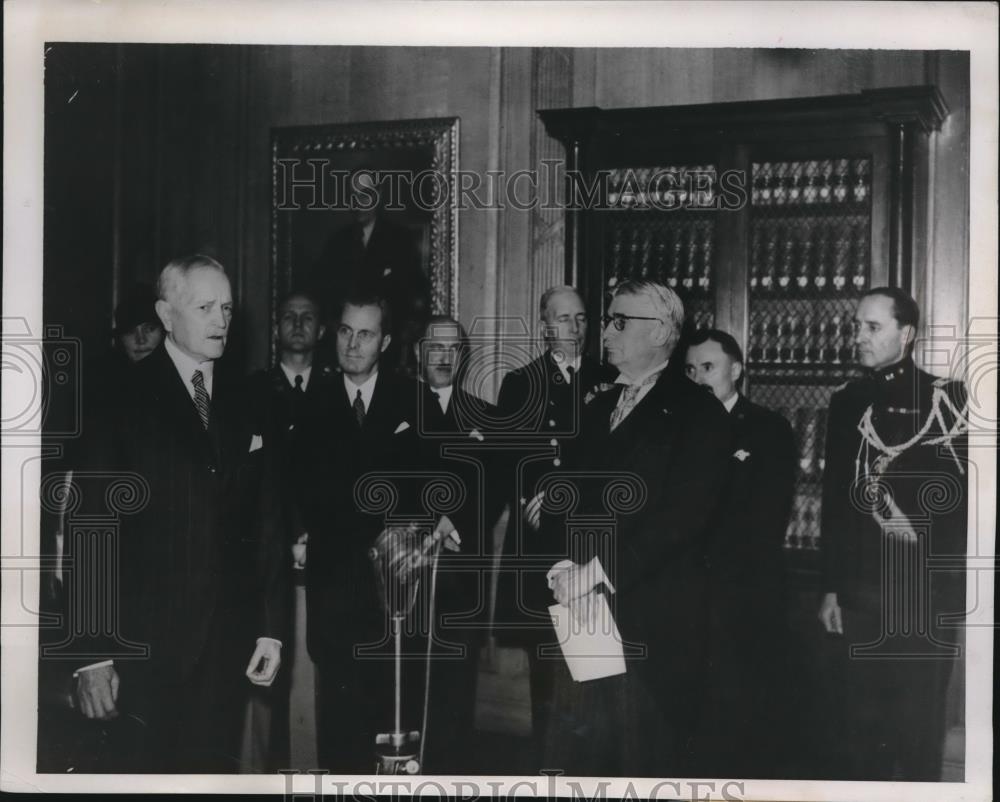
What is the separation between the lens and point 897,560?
3.11 meters

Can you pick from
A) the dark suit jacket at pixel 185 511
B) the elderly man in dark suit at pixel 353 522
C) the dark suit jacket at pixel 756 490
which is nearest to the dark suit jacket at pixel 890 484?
the dark suit jacket at pixel 756 490

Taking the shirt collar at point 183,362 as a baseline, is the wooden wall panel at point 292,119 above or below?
above

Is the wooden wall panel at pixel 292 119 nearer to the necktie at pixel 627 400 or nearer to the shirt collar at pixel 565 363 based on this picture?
the shirt collar at pixel 565 363

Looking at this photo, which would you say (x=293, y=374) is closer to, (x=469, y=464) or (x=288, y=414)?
(x=288, y=414)

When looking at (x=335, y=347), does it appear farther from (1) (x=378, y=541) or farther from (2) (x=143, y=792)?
(2) (x=143, y=792)

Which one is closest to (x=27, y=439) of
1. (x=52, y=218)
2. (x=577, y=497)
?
(x=52, y=218)

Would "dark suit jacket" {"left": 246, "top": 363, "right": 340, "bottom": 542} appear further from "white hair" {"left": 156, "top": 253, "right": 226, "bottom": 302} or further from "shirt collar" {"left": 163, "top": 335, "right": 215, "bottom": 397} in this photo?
"white hair" {"left": 156, "top": 253, "right": 226, "bottom": 302}

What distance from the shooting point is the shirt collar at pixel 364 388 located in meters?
3.13

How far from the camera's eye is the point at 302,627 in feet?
10.3

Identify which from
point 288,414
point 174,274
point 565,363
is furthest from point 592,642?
point 174,274

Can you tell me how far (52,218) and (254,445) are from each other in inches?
38.4

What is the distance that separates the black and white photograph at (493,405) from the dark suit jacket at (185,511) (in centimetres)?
1

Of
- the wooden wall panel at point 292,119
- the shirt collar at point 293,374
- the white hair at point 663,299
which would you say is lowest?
Answer: the shirt collar at point 293,374

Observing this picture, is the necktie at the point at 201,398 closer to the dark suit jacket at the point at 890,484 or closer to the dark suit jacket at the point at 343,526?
A: the dark suit jacket at the point at 343,526
